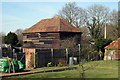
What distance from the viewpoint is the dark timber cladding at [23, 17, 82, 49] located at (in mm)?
27094

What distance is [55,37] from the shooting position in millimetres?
27188

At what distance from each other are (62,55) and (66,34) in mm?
6455

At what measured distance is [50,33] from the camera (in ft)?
90.6

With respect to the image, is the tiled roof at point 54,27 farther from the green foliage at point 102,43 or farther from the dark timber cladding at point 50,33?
the green foliage at point 102,43

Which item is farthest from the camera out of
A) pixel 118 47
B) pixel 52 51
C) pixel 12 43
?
pixel 12 43

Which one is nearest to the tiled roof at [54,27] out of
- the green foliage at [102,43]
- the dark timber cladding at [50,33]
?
the dark timber cladding at [50,33]

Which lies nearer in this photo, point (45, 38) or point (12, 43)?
point (45, 38)

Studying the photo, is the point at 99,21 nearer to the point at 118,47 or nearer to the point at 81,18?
the point at 81,18

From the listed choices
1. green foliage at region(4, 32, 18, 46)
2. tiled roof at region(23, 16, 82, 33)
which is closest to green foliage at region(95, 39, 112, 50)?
tiled roof at region(23, 16, 82, 33)

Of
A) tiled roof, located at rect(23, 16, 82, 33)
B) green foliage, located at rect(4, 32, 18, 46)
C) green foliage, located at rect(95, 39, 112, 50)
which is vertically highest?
tiled roof, located at rect(23, 16, 82, 33)

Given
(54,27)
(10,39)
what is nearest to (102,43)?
(54,27)

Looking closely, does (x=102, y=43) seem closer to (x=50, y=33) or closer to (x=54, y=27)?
(x=54, y=27)

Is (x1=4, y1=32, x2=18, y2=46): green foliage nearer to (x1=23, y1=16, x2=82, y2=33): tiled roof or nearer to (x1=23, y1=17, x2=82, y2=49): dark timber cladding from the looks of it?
(x1=23, y1=17, x2=82, y2=49): dark timber cladding

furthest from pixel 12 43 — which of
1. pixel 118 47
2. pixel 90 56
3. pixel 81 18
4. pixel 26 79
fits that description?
pixel 26 79
